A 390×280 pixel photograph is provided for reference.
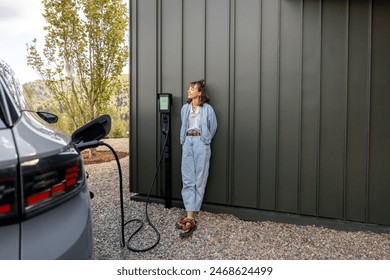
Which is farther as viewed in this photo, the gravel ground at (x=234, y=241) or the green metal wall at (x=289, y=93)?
the green metal wall at (x=289, y=93)

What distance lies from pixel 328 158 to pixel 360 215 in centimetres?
72

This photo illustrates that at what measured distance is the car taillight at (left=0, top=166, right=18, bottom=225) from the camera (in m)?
0.95

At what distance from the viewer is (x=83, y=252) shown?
116 centimetres

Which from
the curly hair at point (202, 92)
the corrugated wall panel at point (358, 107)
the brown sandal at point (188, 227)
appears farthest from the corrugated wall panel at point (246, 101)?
the corrugated wall panel at point (358, 107)

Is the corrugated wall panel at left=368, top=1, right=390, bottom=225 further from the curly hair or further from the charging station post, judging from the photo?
the charging station post

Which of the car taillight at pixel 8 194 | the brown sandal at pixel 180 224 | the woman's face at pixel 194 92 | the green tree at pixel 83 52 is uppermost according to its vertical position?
the green tree at pixel 83 52

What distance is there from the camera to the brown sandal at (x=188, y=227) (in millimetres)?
3314

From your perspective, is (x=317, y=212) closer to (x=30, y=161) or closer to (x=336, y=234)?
(x=336, y=234)

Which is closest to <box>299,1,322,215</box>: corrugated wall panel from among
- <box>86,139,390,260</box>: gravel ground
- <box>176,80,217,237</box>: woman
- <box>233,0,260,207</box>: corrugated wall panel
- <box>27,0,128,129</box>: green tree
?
<box>86,139,390,260</box>: gravel ground

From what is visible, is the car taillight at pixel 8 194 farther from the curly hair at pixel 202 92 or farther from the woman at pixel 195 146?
the curly hair at pixel 202 92

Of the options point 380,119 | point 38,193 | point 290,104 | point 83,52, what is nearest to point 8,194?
point 38,193

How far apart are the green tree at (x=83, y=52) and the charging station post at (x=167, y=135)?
517 centimetres

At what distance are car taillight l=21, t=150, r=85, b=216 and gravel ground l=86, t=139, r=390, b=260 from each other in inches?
77.1
